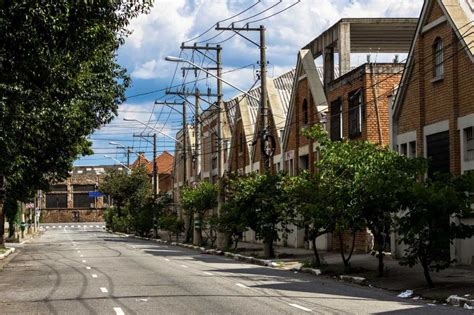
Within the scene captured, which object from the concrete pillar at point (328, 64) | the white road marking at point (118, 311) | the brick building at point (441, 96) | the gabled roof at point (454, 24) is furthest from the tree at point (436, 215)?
the concrete pillar at point (328, 64)

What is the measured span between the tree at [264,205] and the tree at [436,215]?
11.9 m

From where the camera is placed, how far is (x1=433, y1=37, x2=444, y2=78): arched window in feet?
80.3

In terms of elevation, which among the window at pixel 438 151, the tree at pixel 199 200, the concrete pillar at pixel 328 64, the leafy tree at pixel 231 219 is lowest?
the leafy tree at pixel 231 219

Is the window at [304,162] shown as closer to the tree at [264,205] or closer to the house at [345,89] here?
the house at [345,89]

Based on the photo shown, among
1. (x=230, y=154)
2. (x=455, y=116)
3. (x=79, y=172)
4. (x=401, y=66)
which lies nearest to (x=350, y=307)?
(x=455, y=116)

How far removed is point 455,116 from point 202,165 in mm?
46715

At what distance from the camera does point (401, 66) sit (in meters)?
30.7

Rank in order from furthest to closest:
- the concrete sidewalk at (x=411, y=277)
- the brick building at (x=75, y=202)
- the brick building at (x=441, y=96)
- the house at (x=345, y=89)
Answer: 1. the brick building at (x=75, y=202)
2. the house at (x=345, y=89)
3. the brick building at (x=441, y=96)
4. the concrete sidewalk at (x=411, y=277)

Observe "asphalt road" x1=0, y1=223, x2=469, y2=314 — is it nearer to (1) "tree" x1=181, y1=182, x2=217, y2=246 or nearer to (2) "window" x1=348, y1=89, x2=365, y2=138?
(2) "window" x1=348, y1=89, x2=365, y2=138

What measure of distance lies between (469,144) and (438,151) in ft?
5.71

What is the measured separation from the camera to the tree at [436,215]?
1709cm

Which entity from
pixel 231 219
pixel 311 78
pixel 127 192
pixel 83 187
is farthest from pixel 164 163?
pixel 231 219

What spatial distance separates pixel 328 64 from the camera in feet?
119

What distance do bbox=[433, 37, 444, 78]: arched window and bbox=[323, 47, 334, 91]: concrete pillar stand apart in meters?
10.7
